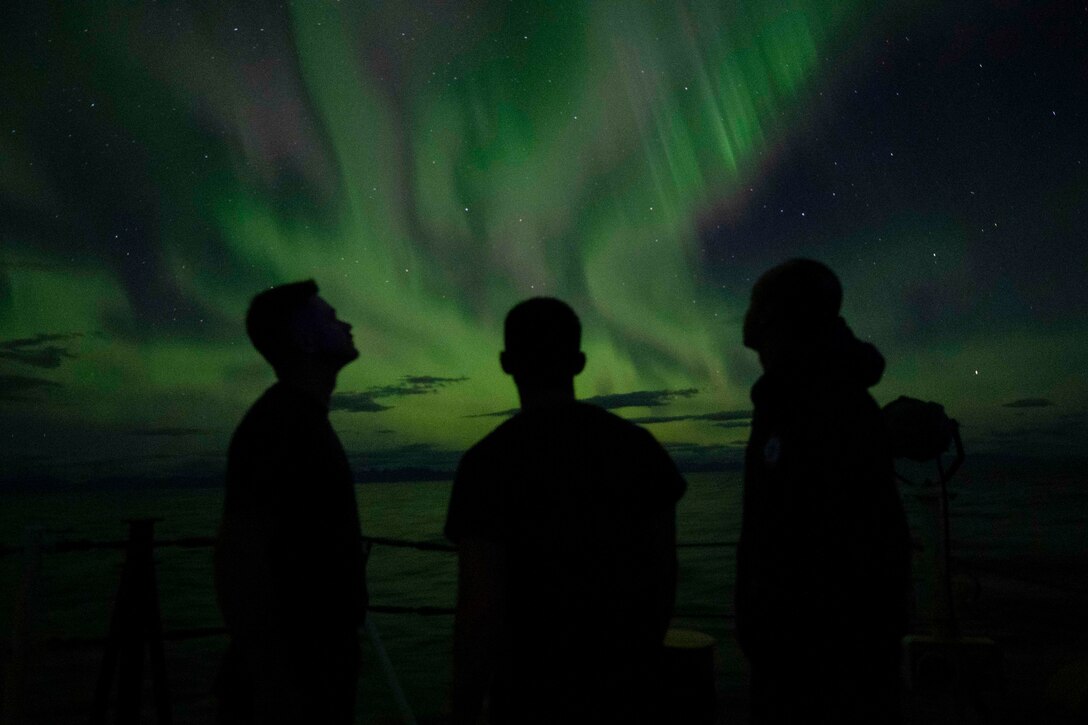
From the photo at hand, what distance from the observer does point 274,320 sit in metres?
2.69

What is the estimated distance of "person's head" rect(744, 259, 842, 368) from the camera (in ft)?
7.68

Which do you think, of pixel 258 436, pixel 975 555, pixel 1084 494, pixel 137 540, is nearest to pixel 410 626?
pixel 137 540

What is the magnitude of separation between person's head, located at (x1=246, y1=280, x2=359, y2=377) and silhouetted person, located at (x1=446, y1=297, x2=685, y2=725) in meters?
0.90

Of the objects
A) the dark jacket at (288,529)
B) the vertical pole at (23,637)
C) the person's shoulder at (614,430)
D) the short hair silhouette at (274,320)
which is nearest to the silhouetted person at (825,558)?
the person's shoulder at (614,430)

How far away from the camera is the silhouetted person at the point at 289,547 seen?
2.21 metres

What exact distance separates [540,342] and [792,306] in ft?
2.62

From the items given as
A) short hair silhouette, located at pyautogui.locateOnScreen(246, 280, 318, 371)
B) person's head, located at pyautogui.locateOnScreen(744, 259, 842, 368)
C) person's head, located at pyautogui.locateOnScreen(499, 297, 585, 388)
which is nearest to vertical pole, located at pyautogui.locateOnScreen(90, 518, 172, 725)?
short hair silhouette, located at pyautogui.locateOnScreen(246, 280, 318, 371)

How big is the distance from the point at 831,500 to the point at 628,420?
0.61 m

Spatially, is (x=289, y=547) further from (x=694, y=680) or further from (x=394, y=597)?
(x=394, y=597)

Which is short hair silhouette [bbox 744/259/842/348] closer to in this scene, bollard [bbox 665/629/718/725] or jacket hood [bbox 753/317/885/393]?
jacket hood [bbox 753/317/885/393]

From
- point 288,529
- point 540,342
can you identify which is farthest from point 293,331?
point 540,342

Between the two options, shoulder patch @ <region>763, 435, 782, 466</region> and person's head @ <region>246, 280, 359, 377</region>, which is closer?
shoulder patch @ <region>763, 435, 782, 466</region>

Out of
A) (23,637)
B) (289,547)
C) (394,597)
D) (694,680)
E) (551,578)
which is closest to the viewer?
(551,578)

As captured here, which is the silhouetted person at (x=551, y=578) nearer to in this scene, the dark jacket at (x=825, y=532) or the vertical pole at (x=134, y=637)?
the dark jacket at (x=825, y=532)
